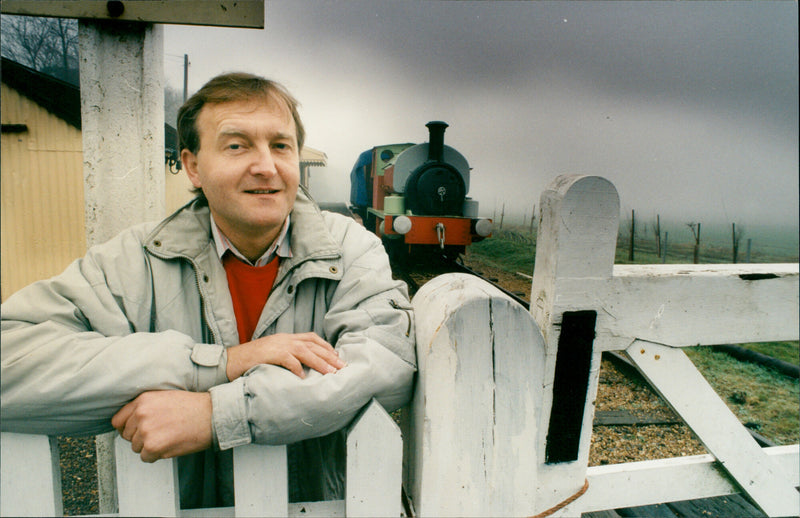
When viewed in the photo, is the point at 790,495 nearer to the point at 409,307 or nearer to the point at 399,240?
the point at 409,307

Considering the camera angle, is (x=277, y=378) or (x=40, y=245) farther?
(x=40, y=245)

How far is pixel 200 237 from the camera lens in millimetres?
1248

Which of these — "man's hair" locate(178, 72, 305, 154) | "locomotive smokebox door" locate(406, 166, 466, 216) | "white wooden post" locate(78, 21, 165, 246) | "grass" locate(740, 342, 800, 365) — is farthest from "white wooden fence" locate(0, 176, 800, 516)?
"locomotive smokebox door" locate(406, 166, 466, 216)

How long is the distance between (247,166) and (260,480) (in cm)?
83

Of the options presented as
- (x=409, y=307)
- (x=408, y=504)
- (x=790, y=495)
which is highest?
(x=409, y=307)

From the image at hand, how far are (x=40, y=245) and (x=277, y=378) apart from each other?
4.48m

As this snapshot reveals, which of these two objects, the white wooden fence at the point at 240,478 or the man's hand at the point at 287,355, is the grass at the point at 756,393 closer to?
the white wooden fence at the point at 240,478

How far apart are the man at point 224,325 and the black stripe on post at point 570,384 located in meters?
0.41

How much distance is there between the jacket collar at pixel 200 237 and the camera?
1.19 m

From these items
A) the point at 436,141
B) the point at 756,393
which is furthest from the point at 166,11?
the point at 436,141

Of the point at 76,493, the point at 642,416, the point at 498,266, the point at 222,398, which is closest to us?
the point at 222,398

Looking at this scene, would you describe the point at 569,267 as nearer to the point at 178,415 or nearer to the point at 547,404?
the point at 547,404

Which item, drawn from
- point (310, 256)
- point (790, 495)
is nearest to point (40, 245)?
point (310, 256)

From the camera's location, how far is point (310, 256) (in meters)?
1.22
